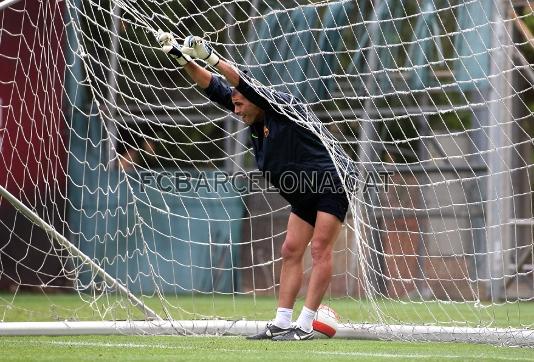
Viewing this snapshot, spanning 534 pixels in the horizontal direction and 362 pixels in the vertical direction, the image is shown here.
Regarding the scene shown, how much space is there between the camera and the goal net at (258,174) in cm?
746

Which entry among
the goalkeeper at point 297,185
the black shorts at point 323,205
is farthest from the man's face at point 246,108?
the black shorts at point 323,205

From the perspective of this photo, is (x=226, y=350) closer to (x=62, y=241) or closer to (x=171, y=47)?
(x=171, y=47)

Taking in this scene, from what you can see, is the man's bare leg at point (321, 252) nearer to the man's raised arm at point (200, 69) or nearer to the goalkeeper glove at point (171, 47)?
the man's raised arm at point (200, 69)

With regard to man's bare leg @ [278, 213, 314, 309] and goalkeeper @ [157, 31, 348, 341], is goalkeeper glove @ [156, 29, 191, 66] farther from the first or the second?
man's bare leg @ [278, 213, 314, 309]

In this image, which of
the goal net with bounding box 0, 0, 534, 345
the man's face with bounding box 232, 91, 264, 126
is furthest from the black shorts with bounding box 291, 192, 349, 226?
the man's face with bounding box 232, 91, 264, 126

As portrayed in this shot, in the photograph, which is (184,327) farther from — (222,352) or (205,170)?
(205,170)

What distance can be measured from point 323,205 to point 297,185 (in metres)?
0.19

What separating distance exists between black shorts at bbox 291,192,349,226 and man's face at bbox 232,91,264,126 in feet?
1.89

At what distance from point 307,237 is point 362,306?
9.99ft

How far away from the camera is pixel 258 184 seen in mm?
11812

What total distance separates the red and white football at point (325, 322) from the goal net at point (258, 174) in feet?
0.51

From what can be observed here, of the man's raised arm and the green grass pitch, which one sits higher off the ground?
the man's raised arm

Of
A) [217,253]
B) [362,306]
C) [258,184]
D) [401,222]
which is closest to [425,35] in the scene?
[401,222]

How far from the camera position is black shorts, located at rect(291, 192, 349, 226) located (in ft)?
20.3
